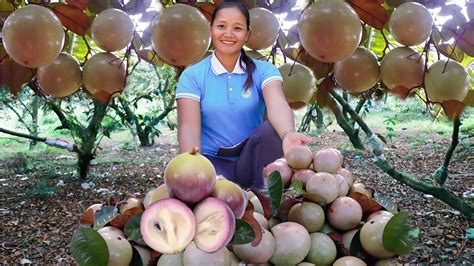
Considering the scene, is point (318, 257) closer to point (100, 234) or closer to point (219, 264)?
point (219, 264)

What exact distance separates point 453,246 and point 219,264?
2207 millimetres

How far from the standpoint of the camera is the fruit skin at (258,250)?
762mm

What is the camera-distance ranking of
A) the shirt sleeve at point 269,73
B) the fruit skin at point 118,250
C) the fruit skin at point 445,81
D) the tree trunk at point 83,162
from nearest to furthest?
the fruit skin at point 118,250 < the fruit skin at point 445,81 < the shirt sleeve at point 269,73 < the tree trunk at point 83,162

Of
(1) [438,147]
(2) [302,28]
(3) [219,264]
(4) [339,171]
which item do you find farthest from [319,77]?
(1) [438,147]

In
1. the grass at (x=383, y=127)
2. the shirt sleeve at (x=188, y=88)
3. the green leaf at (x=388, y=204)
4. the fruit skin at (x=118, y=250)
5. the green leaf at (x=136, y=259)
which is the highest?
the shirt sleeve at (x=188, y=88)

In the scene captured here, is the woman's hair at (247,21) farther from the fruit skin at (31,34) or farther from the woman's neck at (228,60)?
the fruit skin at (31,34)

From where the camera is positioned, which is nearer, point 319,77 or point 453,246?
point 319,77

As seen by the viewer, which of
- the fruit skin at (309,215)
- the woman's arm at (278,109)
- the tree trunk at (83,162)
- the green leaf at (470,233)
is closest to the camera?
the fruit skin at (309,215)

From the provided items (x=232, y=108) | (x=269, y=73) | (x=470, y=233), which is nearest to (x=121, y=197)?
(x=470, y=233)

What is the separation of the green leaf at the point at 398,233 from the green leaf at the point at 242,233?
24 centimetres

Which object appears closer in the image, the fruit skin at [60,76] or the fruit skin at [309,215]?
the fruit skin at [309,215]

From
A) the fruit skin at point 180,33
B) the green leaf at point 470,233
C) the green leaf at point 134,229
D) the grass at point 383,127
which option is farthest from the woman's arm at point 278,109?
the grass at point 383,127

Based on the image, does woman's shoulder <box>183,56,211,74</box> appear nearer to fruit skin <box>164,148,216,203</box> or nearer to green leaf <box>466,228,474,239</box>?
fruit skin <box>164,148,216,203</box>

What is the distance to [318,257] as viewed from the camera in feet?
2.75
